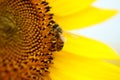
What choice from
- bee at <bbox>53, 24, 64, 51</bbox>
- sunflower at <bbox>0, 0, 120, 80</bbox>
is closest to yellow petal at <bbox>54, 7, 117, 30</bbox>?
sunflower at <bbox>0, 0, 120, 80</bbox>

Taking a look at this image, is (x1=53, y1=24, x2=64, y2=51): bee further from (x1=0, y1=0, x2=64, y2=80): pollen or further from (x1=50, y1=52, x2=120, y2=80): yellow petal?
(x1=50, y1=52, x2=120, y2=80): yellow petal

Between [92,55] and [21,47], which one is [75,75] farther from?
[21,47]

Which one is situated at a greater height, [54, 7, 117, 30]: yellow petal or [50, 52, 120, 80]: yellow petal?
[54, 7, 117, 30]: yellow petal

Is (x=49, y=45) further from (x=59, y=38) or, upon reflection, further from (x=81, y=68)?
(x=81, y=68)

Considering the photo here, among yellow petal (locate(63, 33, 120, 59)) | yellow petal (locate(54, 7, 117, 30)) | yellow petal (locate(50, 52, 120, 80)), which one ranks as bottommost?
yellow petal (locate(50, 52, 120, 80))

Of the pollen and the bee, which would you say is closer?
the pollen

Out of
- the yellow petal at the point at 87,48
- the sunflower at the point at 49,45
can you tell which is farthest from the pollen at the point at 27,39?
the yellow petal at the point at 87,48

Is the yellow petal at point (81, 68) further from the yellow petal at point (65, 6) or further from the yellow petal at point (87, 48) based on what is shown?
the yellow petal at point (65, 6)

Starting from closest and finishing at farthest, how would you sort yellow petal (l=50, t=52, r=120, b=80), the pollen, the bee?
the pollen < the bee < yellow petal (l=50, t=52, r=120, b=80)
